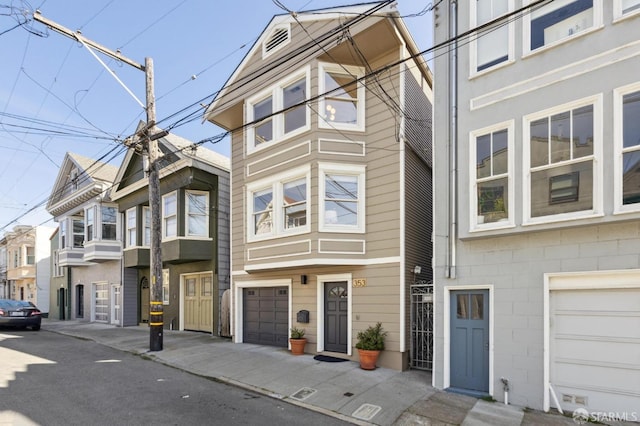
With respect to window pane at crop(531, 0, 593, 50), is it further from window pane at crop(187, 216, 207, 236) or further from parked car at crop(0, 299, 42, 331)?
parked car at crop(0, 299, 42, 331)

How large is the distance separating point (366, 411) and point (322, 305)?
4013 mm

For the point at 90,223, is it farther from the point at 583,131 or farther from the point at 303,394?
the point at 583,131

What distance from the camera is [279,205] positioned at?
34.9 feet

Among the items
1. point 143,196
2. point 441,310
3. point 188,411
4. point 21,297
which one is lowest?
point 21,297

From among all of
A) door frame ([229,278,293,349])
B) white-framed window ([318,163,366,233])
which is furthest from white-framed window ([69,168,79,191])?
white-framed window ([318,163,366,233])

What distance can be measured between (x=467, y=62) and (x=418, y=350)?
6.50 meters

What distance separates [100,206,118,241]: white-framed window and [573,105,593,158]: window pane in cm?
1932

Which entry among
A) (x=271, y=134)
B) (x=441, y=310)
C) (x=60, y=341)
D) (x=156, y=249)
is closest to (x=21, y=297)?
(x=60, y=341)

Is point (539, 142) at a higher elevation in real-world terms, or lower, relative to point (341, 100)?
lower

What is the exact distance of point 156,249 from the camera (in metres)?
11.1

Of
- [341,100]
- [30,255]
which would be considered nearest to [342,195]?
[341,100]

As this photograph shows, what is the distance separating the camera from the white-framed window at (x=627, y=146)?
19.1 feet

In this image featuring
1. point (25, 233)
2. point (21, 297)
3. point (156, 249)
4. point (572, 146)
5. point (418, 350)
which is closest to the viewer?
point (572, 146)

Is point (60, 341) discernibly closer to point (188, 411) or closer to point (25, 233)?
point (188, 411)
